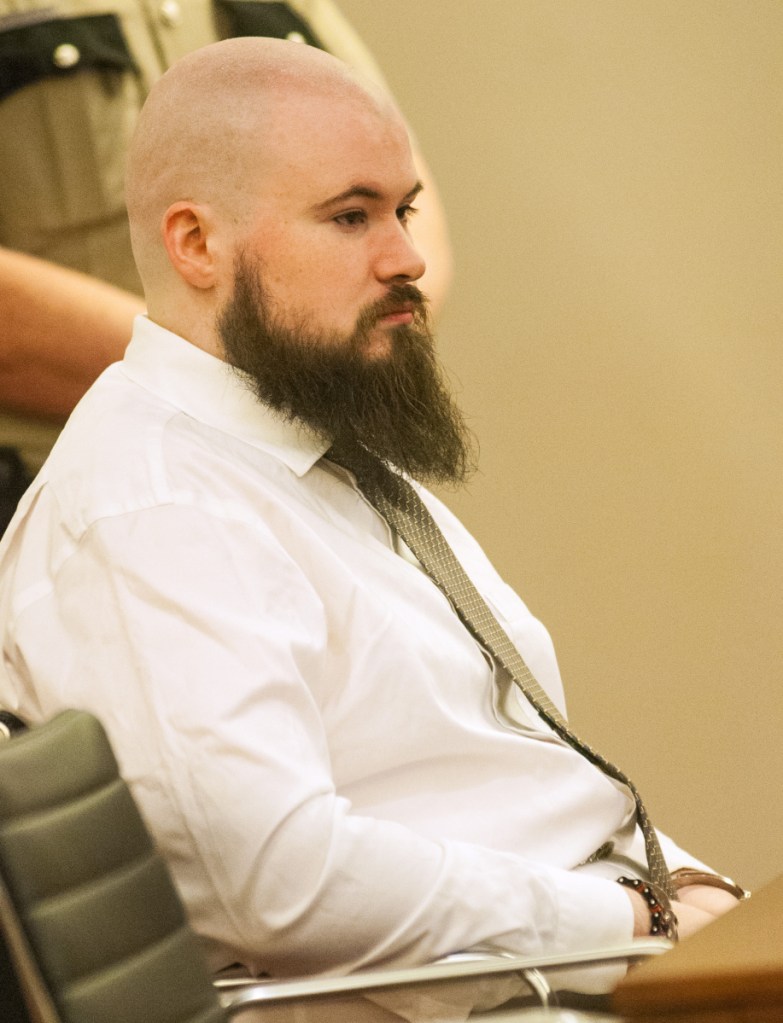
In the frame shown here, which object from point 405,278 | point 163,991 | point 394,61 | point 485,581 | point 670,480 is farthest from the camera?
point 670,480

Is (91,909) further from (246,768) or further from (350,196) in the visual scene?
(350,196)

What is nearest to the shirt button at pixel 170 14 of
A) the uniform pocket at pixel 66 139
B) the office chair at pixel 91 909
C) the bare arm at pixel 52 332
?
the uniform pocket at pixel 66 139

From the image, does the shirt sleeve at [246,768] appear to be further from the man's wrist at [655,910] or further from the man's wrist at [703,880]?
the man's wrist at [703,880]

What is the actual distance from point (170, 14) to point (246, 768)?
42.9 inches

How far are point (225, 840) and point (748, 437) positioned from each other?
5.60 ft

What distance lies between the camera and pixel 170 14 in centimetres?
179

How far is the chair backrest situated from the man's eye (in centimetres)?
58

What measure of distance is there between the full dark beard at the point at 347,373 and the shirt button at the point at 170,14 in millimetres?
591

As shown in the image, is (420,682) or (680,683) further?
(680,683)

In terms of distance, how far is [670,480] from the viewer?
253cm

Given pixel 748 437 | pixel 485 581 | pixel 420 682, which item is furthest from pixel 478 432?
pixel 420 682

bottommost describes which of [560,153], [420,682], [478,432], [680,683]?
[680,683]

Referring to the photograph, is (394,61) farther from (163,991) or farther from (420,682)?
(163,991)

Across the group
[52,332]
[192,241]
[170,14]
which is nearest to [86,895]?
[192,241]
